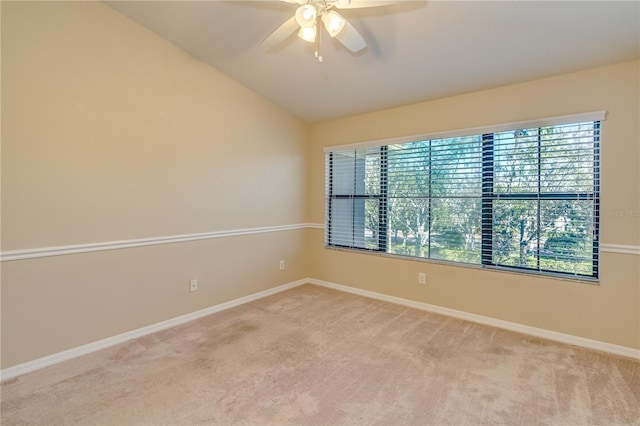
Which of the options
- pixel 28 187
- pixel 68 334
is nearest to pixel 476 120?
pixel 28 187

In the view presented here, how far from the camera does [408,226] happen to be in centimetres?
362

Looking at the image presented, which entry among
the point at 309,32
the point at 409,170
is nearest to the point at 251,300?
the point at 409,170

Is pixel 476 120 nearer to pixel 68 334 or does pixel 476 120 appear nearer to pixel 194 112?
pixel 194 112

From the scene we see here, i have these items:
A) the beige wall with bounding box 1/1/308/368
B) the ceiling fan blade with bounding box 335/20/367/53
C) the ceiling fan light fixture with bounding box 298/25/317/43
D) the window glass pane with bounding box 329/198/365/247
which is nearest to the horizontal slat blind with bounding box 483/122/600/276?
the window glass pane with bounding box 329/198/365/247

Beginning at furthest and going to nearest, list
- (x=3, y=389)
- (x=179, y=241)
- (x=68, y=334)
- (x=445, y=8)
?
(x=179, y=241) → (x=68, y=334) → (x=445, y=8) → (x=3, y=389)

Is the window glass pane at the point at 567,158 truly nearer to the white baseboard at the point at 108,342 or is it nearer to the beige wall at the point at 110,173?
the beige wall at the point at 110,173

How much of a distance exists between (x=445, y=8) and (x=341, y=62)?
1.01 m

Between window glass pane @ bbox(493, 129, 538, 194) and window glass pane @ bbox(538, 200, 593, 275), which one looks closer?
window glass pane @ bbox(538, 200, 593, 275)

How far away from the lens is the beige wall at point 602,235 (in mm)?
2424

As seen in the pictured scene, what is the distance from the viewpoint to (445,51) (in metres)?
2.53

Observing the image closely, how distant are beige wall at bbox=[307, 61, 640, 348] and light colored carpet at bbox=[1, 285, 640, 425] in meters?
0.27

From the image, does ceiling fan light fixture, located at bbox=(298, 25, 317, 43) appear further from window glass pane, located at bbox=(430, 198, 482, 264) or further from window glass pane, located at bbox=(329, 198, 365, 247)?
window glass pane, located at bbox=(329, 198, 365, 247)

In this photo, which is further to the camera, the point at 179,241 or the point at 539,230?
the point at 179,241

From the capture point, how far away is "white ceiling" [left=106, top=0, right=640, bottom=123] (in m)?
2.09
